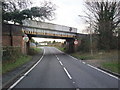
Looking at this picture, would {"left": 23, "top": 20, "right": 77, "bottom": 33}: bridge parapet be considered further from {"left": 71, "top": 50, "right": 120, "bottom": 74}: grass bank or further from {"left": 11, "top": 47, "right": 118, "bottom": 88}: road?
{"left": 11, "top": 47, "right": 118, "bottom": 88}: road

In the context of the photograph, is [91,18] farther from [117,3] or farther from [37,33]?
[37,33]

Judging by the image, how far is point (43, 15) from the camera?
4028cm

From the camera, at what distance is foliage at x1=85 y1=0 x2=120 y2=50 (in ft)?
151

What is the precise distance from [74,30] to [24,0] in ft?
104

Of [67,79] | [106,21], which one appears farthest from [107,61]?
[106,21]

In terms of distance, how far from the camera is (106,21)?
153 feet

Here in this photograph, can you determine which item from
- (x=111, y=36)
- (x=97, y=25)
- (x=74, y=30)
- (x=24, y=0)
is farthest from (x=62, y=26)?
(x=24, y=0)

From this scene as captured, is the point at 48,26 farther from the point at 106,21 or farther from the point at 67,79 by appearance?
the point at 67,79

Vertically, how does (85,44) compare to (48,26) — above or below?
below

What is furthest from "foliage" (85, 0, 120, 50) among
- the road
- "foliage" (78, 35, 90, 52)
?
the road

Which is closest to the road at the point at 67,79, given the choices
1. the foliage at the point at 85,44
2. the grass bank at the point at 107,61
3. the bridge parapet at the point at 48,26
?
the grass bank at the point at 107,61

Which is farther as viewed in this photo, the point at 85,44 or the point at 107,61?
the point at 85,44

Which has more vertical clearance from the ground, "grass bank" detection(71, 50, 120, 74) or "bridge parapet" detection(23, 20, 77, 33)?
"bridge parapet" detection(23, 20, 77, 33)

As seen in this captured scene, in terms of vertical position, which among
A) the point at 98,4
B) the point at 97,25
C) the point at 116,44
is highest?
the point at 98,4
